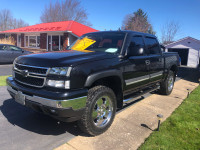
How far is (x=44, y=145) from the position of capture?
2.86 meters

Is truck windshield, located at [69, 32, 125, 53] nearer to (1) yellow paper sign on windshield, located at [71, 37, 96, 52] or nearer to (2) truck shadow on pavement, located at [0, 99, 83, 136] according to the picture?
(1) yellow paper sign on windshield, located at [71, 37, 96, 52]

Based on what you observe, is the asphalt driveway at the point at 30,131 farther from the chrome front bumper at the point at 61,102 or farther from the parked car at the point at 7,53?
the parked car at the point at 7,53

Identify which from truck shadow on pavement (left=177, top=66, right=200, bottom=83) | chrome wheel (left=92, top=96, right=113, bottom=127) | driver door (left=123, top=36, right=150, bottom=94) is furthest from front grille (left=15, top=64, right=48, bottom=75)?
truck shadow on pavement (left=177, top=66, right=200, bottom=83)

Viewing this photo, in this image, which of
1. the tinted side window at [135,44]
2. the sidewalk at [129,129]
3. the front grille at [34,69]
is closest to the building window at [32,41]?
the sidewalk at [129,129]

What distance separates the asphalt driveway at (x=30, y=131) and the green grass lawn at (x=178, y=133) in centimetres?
142

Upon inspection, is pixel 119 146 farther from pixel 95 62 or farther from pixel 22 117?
pixel 22 117

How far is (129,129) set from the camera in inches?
139

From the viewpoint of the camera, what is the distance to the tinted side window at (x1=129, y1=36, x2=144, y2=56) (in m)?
3.54

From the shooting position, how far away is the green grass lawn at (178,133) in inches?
117

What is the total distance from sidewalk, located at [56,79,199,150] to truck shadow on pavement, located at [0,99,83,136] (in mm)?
436

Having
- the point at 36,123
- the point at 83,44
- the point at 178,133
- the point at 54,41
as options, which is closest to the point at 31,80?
the point at 36,123

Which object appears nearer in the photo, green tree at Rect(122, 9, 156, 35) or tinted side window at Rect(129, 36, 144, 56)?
tinted side window at Rect(129, 36, 144, 56)

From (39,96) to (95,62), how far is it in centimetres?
104

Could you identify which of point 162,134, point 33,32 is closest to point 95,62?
point 162,134
